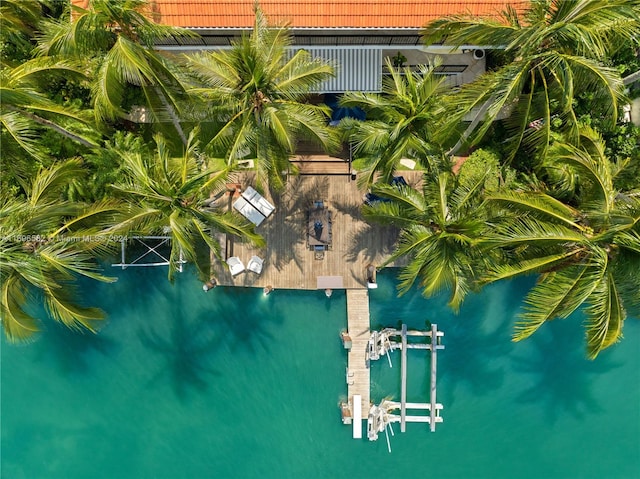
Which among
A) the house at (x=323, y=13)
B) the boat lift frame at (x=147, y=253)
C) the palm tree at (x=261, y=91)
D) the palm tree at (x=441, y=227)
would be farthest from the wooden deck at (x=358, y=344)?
the house at (x=323, y=13)

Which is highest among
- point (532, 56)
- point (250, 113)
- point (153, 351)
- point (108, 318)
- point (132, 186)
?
point (532, 56)

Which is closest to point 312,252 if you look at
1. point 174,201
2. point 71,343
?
point 174,201

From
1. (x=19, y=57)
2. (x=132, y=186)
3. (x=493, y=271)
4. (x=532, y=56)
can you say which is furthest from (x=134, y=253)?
(x=532, y=56)

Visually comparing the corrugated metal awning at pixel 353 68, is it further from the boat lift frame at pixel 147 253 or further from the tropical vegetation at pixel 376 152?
the boat lift frame at pixel 147 253

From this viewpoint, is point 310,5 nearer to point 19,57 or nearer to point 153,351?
point 19,57

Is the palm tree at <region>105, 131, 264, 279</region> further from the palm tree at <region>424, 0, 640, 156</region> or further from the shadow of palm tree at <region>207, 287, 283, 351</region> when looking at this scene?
the palm tree at <region>424, 0, 640, 156</region>

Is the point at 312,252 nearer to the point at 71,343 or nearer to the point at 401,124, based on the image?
the point at 401,124
